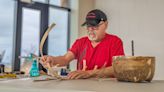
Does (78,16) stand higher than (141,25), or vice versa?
(78,16)

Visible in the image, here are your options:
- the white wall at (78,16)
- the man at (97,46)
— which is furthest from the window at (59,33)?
the man at (97,46)

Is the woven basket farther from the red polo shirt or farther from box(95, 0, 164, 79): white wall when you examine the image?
box(95, 0, 164, 79): white wall

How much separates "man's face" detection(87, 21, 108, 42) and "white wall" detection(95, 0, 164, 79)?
245cm

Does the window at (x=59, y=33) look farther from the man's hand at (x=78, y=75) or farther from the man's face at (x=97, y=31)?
the man's hand at (x=78, y=75)

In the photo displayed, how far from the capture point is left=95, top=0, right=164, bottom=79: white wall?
13.1 feet

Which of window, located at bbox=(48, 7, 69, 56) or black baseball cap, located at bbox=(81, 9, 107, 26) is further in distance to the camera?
window, located at bbox=(48, 7, 69, 56)

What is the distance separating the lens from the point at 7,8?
3.85 m

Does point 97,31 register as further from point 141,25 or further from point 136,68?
point 141,25

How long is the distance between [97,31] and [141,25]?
2649 millimetres

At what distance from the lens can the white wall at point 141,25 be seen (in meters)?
3.99

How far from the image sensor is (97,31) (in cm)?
172

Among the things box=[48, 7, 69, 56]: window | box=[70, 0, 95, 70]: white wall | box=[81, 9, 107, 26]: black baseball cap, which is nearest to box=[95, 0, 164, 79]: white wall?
box=[70, 0, 95, 70]: white wall

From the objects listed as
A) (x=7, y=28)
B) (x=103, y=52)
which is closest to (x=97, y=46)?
(x=103, y=52)

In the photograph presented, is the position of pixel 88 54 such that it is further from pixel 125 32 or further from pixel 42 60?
pixel 125 32
